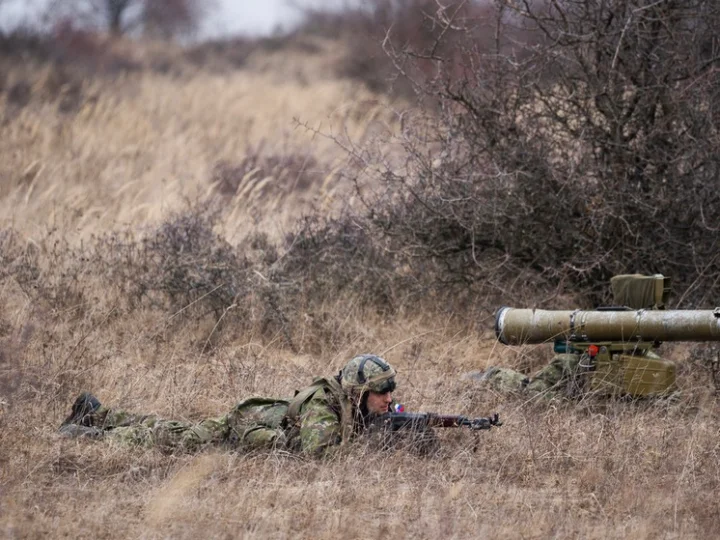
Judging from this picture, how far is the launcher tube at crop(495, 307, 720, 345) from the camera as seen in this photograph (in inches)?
246

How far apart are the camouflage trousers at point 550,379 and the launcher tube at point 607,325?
229 millimetres

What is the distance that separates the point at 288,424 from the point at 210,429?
0.43 m

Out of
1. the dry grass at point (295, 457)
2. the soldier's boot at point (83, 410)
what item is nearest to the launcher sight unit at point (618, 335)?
the dry grass at point (295, 457)

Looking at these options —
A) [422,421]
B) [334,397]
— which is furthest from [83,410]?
[422,421]

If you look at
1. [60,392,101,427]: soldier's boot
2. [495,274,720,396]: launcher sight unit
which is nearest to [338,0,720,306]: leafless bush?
[495,274,720,396]: launcher sight unit

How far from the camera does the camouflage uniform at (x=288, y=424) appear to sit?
574 centimetres

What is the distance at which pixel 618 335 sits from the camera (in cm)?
660

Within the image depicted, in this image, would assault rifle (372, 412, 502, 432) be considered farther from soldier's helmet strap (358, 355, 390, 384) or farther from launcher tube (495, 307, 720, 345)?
launcher tube (495, 307, 720, 345)

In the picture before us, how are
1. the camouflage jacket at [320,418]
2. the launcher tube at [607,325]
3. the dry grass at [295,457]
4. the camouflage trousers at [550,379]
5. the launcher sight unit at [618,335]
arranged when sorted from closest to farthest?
the dry grass at [295,457], the camouflage jacket at [320,418], the launcher tube at [607,325], the launcher sight unit at [618,335], the camouflage trousers at [550,379]

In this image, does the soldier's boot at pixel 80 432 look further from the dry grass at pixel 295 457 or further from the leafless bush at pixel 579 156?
Answer: the leafless bush at pixel 579 156

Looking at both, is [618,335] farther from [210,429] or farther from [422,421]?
[210,429]

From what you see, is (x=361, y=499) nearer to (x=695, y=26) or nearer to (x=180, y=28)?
(x=695, y=26)

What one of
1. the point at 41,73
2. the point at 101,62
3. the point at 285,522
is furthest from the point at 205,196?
the point at 101,62

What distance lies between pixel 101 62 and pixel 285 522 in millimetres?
17649
